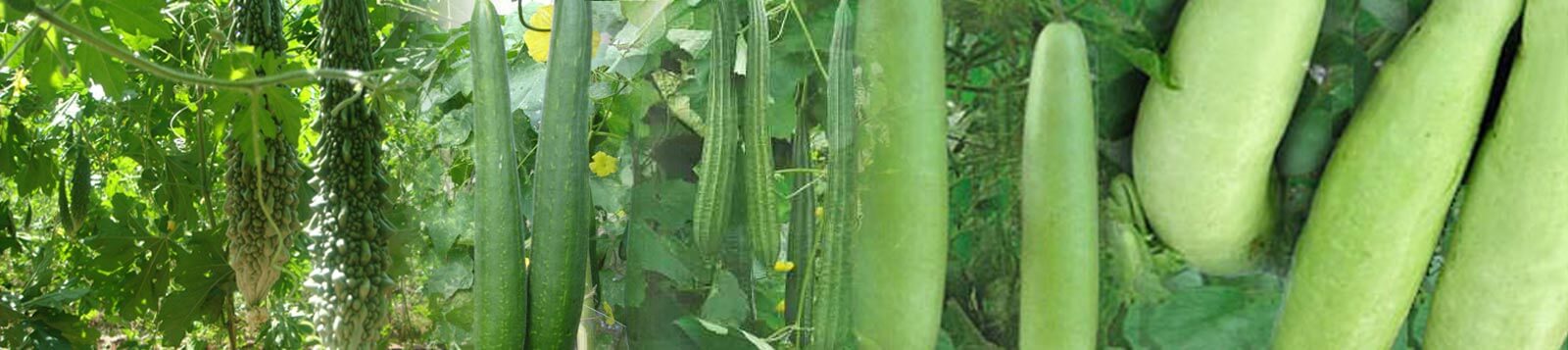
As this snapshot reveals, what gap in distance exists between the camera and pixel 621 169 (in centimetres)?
111

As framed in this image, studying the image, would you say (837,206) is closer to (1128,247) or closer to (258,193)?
(1128,247)

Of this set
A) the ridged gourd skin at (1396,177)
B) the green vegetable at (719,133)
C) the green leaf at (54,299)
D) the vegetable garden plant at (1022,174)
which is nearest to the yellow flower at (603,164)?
the vegetable garden plant at (1022,174)

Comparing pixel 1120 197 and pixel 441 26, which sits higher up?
pixel 441 26

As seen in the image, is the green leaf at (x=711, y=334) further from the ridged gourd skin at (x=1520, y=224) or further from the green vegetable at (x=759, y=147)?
the ridged gourd skin at (x=1520, y=224)

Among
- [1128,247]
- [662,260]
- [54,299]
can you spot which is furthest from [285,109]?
[54,299]

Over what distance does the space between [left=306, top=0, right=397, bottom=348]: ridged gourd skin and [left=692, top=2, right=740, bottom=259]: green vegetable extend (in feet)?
1.37

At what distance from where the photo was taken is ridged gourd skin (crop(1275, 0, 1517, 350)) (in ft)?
2.53

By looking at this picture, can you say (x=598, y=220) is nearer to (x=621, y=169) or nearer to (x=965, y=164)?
(x=621, y=169)

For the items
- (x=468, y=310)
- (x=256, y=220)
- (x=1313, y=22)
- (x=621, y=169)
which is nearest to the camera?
(x=1313, y=22)

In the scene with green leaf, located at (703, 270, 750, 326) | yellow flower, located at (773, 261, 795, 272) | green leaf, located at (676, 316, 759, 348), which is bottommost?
green leaf, located at (676, 316, 759, 348)

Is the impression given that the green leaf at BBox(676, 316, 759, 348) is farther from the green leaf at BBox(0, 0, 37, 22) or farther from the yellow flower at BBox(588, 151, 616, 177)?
the green leaf at BBox(0, 0, 37, 22)

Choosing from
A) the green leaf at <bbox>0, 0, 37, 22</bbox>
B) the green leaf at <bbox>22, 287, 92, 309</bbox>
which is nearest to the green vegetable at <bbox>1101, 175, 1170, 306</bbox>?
the green leaf at <bbox>0, 0, 37, 22</bbox>

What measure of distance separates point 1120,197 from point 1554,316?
0.27 meters

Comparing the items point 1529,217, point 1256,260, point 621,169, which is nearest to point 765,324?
point 621,169
